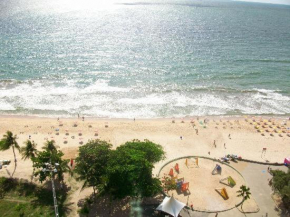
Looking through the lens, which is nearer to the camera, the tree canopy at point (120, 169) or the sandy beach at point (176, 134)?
the tree canopy at point (120, 169)

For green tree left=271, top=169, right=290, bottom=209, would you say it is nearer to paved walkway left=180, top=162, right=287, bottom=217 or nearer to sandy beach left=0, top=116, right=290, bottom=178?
paved walkway left=180, top=162, right=287, bottom=217

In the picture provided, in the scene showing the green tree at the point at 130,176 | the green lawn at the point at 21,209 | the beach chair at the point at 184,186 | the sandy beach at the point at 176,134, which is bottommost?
the green lawn at the point at 21,209

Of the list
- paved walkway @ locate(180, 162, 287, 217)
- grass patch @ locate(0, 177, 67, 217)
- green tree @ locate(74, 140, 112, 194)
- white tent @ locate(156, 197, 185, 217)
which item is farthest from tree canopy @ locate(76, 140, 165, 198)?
paved walkway @ locate(180, 162, 287, 217)

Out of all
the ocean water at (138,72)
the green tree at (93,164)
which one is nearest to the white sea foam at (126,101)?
the ocean water at (138,72)

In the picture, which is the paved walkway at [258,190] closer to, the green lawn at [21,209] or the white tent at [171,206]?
the white tent at [171,206]

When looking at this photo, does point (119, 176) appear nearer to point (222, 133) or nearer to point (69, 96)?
point (222, 133)

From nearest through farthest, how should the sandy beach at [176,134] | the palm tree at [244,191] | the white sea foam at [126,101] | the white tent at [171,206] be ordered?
the white tent at [171,206], the palm tree at [244,191], the sandy beach at [176,134], the white sea foam at [126,101]

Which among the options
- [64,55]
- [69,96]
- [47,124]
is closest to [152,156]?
[47,124]
